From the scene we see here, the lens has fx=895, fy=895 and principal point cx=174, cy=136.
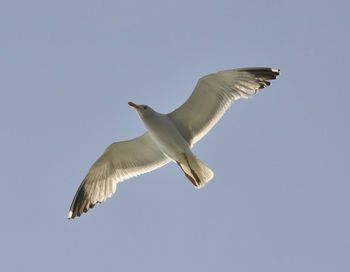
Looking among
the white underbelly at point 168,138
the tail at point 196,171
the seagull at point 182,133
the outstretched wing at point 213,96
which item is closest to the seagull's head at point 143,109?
the seagull at point 182,133

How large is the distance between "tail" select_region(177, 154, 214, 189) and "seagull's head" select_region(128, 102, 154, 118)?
36.4 inches

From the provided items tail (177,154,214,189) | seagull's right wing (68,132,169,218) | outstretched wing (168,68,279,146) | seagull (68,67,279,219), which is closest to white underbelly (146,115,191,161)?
seagull (68,67,279,219)

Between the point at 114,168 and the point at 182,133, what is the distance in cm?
146

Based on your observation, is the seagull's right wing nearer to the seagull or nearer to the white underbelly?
the seagull

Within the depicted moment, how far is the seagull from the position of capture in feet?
45.1

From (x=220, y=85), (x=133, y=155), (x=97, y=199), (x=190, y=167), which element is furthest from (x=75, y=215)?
(x=220, y=85)

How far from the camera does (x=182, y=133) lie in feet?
46.2

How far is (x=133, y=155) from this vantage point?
14672 mm

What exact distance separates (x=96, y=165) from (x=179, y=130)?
5.37ft

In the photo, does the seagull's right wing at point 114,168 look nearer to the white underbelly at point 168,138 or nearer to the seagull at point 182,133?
the seagull at point 182,133

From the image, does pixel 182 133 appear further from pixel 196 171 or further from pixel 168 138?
pixel 196 171

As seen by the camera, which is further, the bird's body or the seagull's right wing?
the seagull's right wing

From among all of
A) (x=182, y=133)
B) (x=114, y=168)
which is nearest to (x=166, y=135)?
(x=182, y=133)

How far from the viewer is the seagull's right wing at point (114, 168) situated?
14539mm
